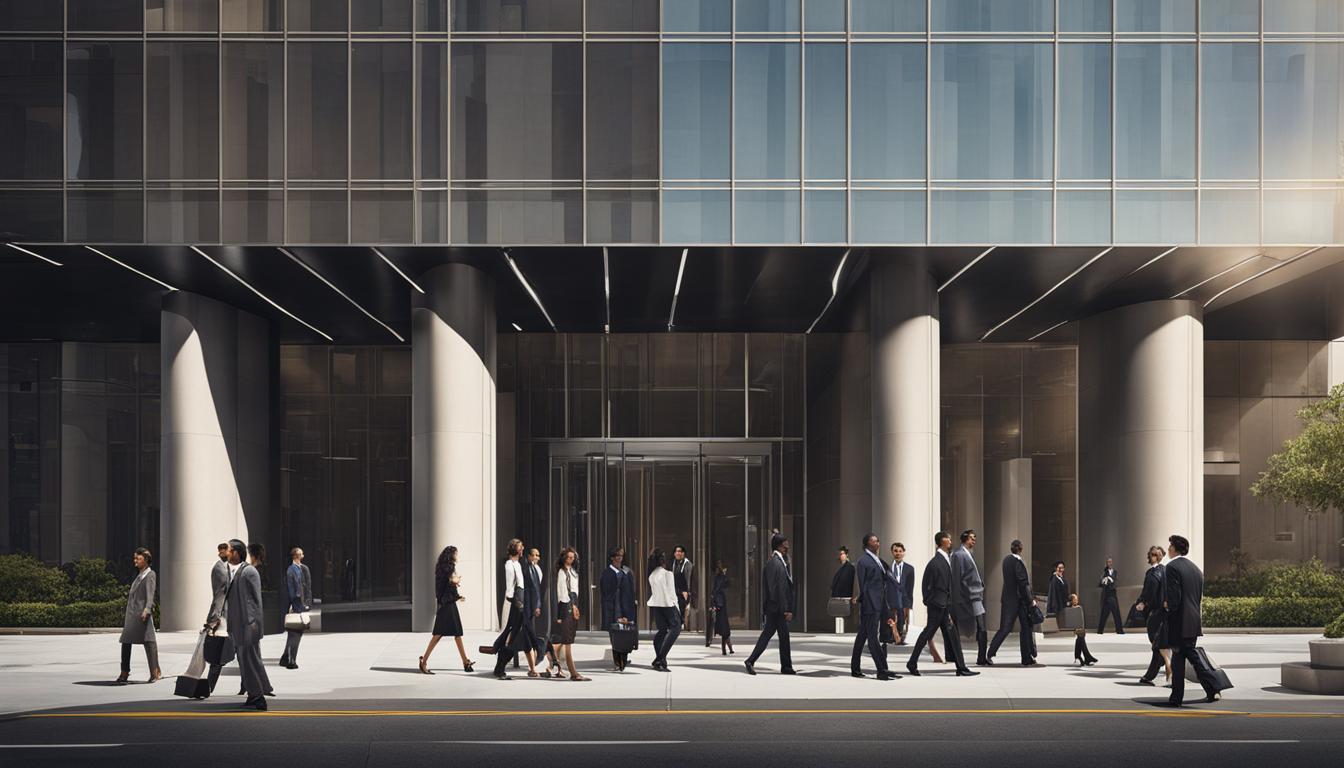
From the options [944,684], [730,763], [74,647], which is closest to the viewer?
[730,763]

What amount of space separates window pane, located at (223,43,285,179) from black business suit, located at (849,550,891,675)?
45.0ft

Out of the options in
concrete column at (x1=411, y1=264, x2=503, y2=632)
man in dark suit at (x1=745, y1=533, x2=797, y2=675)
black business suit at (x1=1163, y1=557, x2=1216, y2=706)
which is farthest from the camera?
concrete column at (x1=411, y1=264, x2=503, y2=632)

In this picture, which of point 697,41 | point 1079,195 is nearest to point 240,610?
point 697,41

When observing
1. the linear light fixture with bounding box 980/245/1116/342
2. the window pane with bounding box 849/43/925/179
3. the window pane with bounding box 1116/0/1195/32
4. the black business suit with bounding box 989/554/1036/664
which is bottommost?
the black business suit with bounding box 989/554/1036/664

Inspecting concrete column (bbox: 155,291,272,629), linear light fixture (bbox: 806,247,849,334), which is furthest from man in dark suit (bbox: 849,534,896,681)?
concrete column (bbox: 155,291,272,629)

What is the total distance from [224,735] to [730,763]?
16.3ft

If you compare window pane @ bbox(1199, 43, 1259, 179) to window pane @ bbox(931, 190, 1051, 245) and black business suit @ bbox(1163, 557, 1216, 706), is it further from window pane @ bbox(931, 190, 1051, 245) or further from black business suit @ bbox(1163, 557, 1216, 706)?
black business suit @ bbox(1163, 557, 1216, 706)

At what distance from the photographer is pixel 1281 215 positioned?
2345 centimetres

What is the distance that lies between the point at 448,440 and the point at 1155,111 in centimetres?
1495

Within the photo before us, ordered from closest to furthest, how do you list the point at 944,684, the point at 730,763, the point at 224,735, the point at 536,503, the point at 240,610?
the point at 730,763 < the point at 224,735 < the point at 240,610 < the point at 944,684 < the point at 536,503

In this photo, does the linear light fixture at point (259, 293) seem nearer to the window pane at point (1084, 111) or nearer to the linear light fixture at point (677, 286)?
the linear light fixture at point (677, 286)

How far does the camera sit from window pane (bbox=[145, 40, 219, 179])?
2367 cm

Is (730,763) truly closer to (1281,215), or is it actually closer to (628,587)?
(628,587)

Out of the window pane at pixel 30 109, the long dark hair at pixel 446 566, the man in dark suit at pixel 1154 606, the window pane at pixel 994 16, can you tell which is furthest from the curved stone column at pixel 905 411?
the window pane at pixel 30 109
